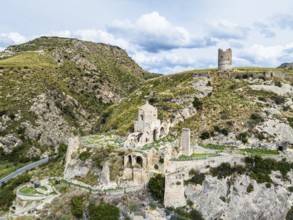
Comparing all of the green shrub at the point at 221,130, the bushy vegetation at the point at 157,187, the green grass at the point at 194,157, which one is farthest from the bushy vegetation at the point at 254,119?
the bushy vegetation at the point at 157,187

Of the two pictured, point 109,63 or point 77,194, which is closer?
point 77,194

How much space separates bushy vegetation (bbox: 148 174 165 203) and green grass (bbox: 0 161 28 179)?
2013 inches

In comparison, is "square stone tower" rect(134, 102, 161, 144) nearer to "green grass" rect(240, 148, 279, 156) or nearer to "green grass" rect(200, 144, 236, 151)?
"green grass" rect(200, 144, 236, 151)

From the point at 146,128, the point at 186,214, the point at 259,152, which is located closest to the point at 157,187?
the point at 186,214

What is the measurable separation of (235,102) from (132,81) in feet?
356

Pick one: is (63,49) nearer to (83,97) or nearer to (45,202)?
(83,97)

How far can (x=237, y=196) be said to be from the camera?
175ft

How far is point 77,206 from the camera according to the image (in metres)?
48.5

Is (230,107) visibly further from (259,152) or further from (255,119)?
(259,152)

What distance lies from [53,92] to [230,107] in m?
77.0

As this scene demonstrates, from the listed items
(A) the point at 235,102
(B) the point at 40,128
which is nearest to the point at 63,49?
(B) the point at 40,128

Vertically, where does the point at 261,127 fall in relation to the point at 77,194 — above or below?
above

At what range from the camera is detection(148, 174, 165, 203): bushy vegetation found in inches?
1956

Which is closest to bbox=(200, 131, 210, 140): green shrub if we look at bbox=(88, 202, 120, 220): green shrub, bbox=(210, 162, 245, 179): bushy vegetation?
bbox=(210, 162, 245, 179): bushy vegetation
